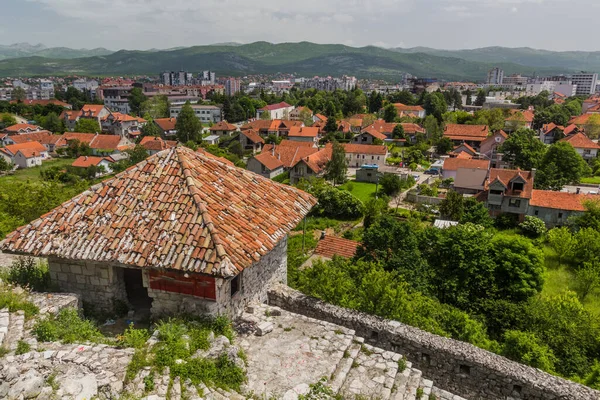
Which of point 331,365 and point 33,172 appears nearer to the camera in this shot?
point 331,365

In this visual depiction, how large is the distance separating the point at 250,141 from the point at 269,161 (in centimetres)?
2519

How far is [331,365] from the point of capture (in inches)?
345

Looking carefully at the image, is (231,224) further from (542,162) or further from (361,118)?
(361,118)

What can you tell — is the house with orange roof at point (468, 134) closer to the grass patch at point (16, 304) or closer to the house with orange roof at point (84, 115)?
the grass patch at point (16, 304)

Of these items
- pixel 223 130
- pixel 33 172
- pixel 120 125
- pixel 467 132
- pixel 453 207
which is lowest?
pixel 33 172

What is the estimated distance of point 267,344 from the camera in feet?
31.0

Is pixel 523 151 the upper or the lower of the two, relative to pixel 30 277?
lower

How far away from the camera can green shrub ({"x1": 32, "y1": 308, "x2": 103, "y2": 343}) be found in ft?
28.3

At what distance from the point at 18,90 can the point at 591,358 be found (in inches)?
7316

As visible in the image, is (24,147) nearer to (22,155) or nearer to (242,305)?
(22,155)

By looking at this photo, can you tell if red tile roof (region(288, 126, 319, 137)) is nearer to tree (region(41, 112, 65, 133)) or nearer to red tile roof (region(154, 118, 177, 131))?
red tile roof (region(154, 118, 177, 131))

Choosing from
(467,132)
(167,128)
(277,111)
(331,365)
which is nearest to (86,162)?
(167,128)

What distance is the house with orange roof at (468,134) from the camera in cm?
8200

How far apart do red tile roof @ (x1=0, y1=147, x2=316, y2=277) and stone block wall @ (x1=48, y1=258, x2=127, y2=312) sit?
2.69 feet
